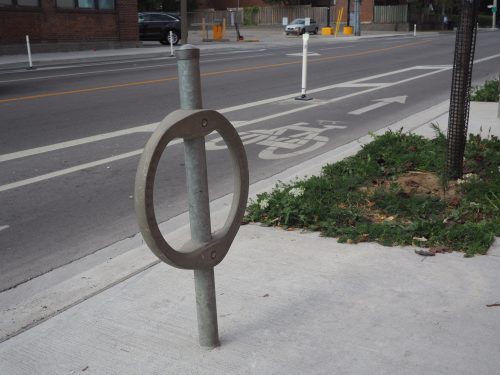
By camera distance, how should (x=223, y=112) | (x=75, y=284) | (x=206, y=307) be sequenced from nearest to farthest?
(x=206, y=307) < (x=75, y=284) < (x=223, y=112)

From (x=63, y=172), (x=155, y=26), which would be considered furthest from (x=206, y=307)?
(x=155, y=26)

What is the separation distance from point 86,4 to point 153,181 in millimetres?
29046

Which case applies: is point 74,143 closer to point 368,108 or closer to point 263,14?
point 368,108

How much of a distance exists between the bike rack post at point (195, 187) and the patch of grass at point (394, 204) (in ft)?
5.53

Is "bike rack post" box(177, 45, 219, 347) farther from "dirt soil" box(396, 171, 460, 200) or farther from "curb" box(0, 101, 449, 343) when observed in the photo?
"dirt soil" box(396, 171, 460, 200)

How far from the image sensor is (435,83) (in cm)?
1489

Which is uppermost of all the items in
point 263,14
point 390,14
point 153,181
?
point 263,14

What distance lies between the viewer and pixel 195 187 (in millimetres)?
2688

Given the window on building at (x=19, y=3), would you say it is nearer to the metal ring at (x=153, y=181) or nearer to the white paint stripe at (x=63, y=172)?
the white paint stripe at (x=63, y=172)

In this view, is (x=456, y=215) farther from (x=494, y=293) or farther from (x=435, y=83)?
(x=435, y=83)

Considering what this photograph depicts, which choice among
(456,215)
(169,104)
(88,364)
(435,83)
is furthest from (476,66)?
(88,364)

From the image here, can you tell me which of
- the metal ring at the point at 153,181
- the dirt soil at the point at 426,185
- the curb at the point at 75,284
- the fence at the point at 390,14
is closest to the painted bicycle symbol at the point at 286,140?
the dirt soil at the point at 426,185

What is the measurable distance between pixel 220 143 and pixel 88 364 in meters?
5.68

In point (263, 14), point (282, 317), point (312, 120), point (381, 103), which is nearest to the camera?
point (282, 317)
